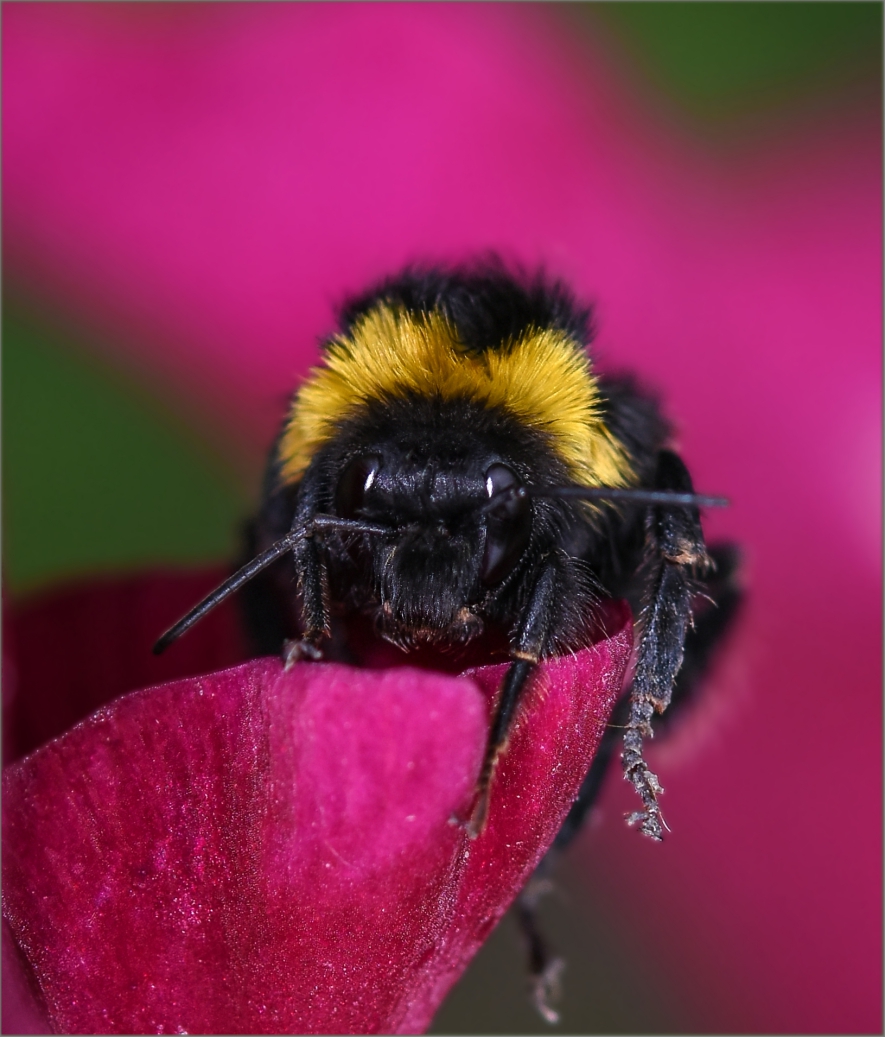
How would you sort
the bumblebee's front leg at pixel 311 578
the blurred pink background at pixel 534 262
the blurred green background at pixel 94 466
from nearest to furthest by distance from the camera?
the bumblebee's front leg at pixel 311 578 → the blurred pink background at pixel 534 262 → the blurred green background at pixel 94 466

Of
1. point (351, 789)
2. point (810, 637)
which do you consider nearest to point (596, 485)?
point (351, 789)

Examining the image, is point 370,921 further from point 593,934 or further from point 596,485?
point 593,934

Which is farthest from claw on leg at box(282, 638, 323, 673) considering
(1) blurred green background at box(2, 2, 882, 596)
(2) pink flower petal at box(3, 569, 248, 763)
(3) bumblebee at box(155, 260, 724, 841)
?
(1) blurred green background at box(2, 2, 882, 596)

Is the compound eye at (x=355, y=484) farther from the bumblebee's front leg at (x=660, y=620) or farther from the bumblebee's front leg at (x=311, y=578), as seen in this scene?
the bumblebee's front leg at (x=660, y=620)

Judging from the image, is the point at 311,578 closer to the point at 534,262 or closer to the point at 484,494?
the point at 484,494

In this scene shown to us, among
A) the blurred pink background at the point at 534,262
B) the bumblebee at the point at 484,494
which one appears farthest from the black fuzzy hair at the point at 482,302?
the blurred pink background at the point at 534,262
